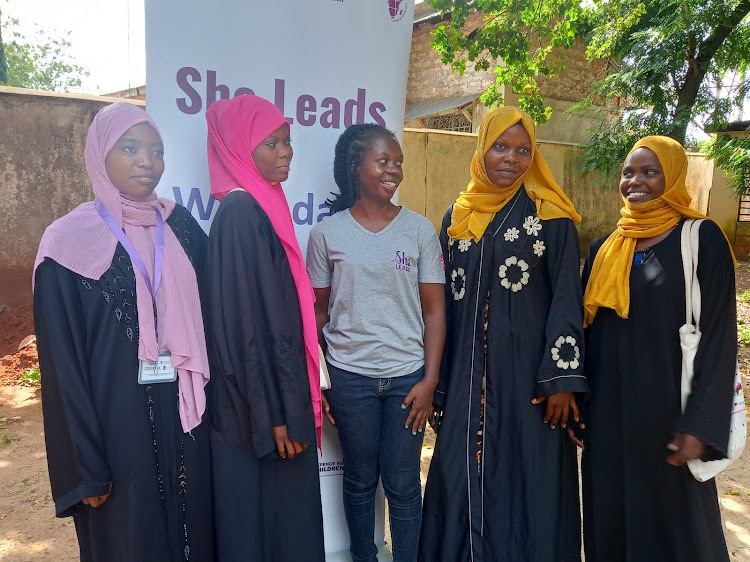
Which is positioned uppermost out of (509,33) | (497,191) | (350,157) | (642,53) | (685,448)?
(642,53)

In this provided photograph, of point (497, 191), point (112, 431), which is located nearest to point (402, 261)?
point (497, 191)

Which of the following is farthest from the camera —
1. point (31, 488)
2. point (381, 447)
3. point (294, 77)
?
point (31, 488)

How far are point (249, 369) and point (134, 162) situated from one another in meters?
0.75

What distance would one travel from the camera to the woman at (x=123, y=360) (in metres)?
1.69

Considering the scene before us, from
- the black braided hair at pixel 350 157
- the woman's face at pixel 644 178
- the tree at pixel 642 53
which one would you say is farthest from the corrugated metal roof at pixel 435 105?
the woman's face at pixel 644 178

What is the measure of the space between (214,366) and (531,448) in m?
1.23

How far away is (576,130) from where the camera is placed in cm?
1141

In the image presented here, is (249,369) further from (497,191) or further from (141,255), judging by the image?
(497,191)

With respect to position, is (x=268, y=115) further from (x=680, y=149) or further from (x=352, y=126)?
(x=680, y=149)

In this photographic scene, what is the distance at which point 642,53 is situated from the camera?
24.3 feet

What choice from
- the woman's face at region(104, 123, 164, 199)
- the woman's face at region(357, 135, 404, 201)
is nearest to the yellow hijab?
the woman's face at region(357, 135, 404, 201)

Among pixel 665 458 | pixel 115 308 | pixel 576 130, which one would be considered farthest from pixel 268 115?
pixel 576 130

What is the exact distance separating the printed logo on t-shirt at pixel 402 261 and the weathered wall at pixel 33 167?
5.05m

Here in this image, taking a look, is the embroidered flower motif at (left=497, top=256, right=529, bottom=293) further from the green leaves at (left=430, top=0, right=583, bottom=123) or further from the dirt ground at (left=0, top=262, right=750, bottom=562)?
the green leaves at (left=430, top=0, right=583, bottom=123)
